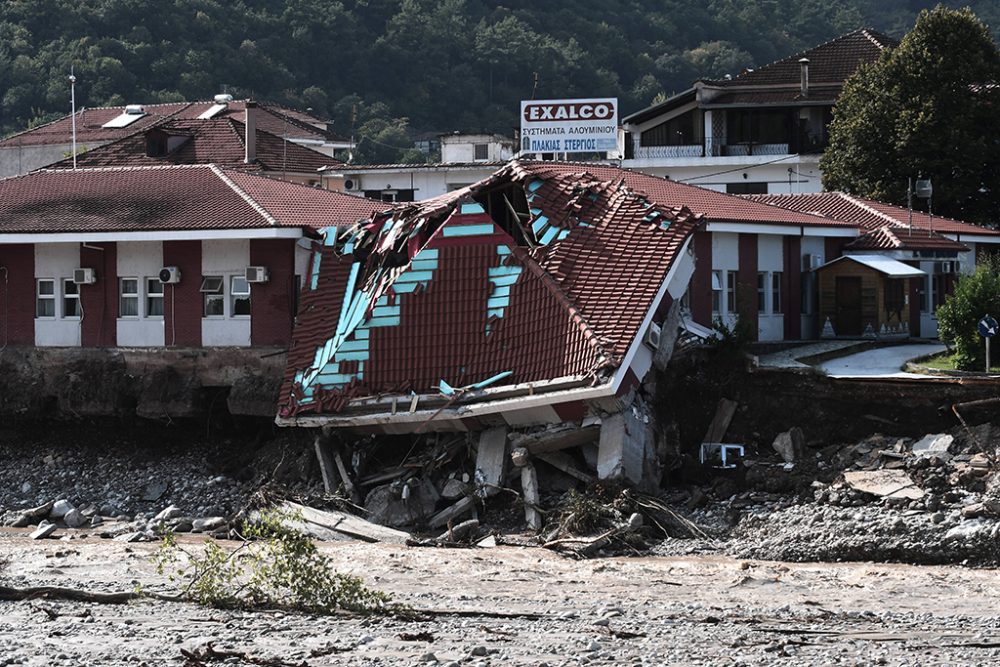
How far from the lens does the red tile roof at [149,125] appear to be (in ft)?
213

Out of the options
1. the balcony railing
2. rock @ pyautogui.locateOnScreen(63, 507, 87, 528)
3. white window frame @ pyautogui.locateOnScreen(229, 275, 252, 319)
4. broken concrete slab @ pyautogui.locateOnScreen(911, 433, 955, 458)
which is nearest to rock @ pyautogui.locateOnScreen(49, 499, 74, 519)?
rock @ pyautogui.locateOnScreen(63, 507, 87, 528)

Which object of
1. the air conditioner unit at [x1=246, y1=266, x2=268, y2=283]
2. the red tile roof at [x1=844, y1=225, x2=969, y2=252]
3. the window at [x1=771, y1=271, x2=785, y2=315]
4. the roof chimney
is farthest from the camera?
the roof chimney

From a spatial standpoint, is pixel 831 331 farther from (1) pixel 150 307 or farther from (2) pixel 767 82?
(2) pixel 767 82

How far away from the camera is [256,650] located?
64.1ft

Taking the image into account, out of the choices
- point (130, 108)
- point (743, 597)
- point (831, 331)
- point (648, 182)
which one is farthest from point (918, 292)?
point (130, 108)

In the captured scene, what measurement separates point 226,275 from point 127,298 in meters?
2.39

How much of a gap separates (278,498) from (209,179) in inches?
422

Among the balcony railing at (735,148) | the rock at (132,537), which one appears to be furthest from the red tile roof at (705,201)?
the balcony railing at (735,148)

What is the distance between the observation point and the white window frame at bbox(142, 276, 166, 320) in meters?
35.0

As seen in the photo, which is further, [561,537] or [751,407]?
[751,407]

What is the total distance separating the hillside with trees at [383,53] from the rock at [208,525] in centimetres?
6160

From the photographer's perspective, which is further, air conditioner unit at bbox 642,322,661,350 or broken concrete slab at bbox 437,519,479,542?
air conditioner unit at bbox 642,322,661,350

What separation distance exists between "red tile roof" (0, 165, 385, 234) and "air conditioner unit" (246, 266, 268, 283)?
0.89 m

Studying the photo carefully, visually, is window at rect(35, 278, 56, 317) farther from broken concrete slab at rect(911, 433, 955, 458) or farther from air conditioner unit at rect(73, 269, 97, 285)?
broken concrete slab at rect(911, 433, 955, 458)
